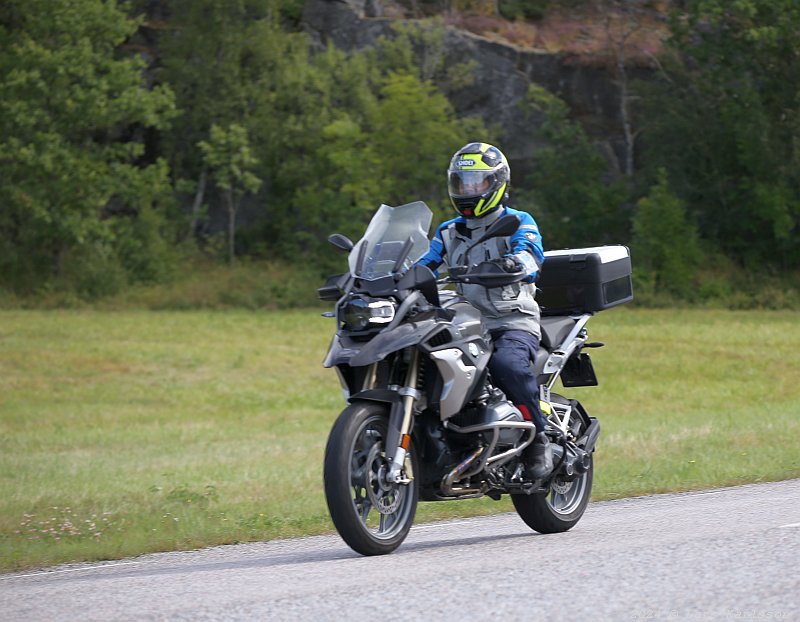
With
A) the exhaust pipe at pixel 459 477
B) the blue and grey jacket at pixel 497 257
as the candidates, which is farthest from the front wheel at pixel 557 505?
the blue and grey jacket at pixel 497 257

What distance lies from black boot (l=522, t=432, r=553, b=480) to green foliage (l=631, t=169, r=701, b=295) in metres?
42.8

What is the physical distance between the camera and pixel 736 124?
51.3m

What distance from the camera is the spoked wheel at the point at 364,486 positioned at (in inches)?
299

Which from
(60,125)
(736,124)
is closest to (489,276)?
(736,124)

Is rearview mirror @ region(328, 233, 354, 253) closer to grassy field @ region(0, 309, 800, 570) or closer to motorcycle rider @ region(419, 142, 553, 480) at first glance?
motorcycle rider @ region(419, 142, 553, 480)

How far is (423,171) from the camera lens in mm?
57062

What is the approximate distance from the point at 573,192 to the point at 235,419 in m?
31.1

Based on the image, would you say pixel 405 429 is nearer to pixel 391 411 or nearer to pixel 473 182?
pixel 391 411

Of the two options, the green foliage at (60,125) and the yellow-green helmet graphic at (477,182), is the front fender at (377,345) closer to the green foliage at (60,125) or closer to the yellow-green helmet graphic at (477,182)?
the yellow-green helmet graphic at (477,182)

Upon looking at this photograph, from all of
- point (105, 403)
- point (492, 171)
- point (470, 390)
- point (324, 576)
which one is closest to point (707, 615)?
point (324, 576)

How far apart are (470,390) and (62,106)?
44.9 m

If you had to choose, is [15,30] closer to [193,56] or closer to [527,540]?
[193,56]

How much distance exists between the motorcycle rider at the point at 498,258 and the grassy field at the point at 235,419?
2.36 meters

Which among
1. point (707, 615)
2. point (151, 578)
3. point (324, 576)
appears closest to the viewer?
point (707, 615)
